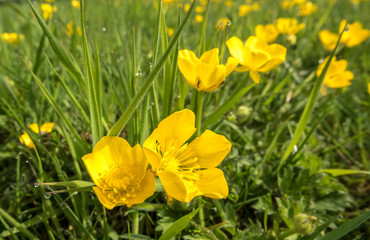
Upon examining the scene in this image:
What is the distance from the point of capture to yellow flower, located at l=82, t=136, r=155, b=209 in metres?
0.92

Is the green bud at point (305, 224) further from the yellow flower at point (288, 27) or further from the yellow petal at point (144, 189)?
the yellow flower at point (288, 27)

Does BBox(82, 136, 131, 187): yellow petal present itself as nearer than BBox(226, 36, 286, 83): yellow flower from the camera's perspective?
Yes

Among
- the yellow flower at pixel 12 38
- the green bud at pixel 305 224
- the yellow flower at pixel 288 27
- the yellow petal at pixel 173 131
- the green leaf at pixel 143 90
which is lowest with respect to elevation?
the green bud at pixel 305 224

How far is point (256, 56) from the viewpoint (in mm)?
1240

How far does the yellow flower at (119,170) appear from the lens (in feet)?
3.02

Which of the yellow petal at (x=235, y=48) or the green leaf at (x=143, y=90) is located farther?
the yellow petal at (x=235, y=48)

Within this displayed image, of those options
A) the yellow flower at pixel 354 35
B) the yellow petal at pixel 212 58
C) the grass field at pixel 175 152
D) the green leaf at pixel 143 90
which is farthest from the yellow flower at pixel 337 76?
the green leaf at pixel 143 90

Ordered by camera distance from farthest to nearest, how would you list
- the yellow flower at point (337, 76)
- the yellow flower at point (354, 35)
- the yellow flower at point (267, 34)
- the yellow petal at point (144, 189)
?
the yellow flower at point (354, 35), the yellow flower at point (267, 34), the yellow flower at point (337, 76), the yellow petal at point (144, 189)

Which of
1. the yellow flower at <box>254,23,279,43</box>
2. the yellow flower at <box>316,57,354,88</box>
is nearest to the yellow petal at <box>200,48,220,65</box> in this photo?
the yellow flower at <box>316,57,354,88</box>

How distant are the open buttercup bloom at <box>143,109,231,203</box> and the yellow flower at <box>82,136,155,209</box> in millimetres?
62

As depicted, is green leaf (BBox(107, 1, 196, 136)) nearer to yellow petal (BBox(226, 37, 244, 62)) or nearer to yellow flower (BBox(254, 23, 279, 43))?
yellow petal (BBox(226, 37, 244, 62))

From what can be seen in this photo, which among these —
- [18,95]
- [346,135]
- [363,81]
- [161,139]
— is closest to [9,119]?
[18,95]

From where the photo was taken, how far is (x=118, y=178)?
3.17 ft

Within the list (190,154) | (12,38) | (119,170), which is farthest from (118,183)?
(12,38)
